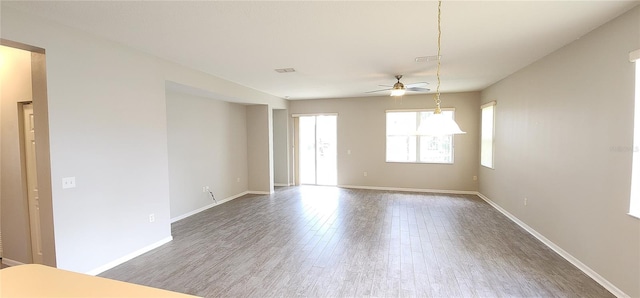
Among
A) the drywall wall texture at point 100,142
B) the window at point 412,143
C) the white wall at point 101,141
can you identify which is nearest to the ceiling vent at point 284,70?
the white wall at point 101,141

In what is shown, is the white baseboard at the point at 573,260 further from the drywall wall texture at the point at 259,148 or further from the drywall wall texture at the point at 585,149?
the drywall wall texture at the point at 259,148

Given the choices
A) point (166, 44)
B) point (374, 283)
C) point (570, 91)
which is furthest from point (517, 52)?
point (166, 44)

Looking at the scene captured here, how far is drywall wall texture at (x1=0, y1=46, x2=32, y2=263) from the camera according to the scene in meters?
2.82

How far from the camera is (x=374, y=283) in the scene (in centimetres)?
266

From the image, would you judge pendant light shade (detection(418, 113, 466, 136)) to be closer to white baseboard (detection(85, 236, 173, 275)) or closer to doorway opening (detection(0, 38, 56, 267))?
doorway opening (detection(0, 38, 56, 267))

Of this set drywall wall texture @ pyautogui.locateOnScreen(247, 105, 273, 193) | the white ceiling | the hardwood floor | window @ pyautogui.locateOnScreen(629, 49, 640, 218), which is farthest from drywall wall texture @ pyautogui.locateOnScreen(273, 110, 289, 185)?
window @ pyautogui.locateOnScreen(629, 49, 640, 218)

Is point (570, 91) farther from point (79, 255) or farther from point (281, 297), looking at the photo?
point (79, 255)

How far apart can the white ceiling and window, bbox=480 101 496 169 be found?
62.4 inches

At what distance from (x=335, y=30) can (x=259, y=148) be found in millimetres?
4686

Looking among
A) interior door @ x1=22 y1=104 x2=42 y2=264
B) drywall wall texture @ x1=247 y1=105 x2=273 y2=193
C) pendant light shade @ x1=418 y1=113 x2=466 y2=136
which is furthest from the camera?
drywall wall texture @ x1=247 y1=105 x2=273 y2=193

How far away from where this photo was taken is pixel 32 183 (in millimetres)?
2967

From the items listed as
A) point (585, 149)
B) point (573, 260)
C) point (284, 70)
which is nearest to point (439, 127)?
point (585, 149)

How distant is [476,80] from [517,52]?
1.82 meters

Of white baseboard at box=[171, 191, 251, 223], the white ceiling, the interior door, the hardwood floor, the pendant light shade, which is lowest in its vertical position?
the hardwood floor
